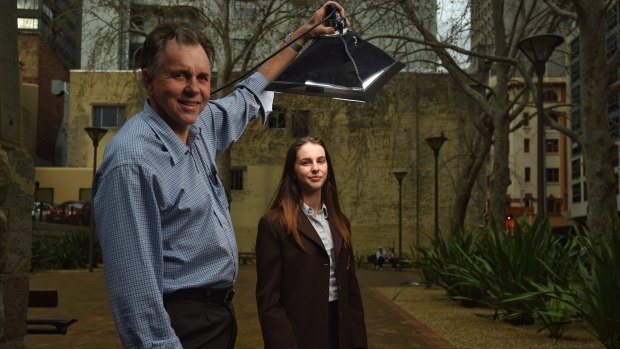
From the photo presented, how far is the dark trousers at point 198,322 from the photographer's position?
2.25 meters

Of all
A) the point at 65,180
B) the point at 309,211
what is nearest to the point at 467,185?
the point at 309,211

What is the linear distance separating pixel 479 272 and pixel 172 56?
922 centimetres

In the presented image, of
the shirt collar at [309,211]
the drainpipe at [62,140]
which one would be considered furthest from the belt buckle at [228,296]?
the drainpipe at [62,140]

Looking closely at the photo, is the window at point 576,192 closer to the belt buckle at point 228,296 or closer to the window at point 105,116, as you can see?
the window at point 105,116

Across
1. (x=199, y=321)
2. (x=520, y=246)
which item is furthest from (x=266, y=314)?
(x=520, y=246)

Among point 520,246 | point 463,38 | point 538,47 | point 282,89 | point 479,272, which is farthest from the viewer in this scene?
point 463,38

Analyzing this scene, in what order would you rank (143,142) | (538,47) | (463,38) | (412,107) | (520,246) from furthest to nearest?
(412,107) < (463,38) < (538,47) < (520,246) < (143,142)

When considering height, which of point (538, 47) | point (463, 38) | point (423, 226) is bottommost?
point (423, 226)

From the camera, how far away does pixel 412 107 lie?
128ft

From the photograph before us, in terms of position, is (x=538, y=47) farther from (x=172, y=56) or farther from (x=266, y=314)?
(x=172, y=56)

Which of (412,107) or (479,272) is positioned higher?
(412,107)

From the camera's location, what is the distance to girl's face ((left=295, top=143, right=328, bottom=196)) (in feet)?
13.3

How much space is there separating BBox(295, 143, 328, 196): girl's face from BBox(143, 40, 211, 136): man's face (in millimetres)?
1733

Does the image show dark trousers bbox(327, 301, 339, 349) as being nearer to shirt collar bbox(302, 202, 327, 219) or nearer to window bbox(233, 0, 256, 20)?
shirt collar bbox(302, 202, 327, 219)
